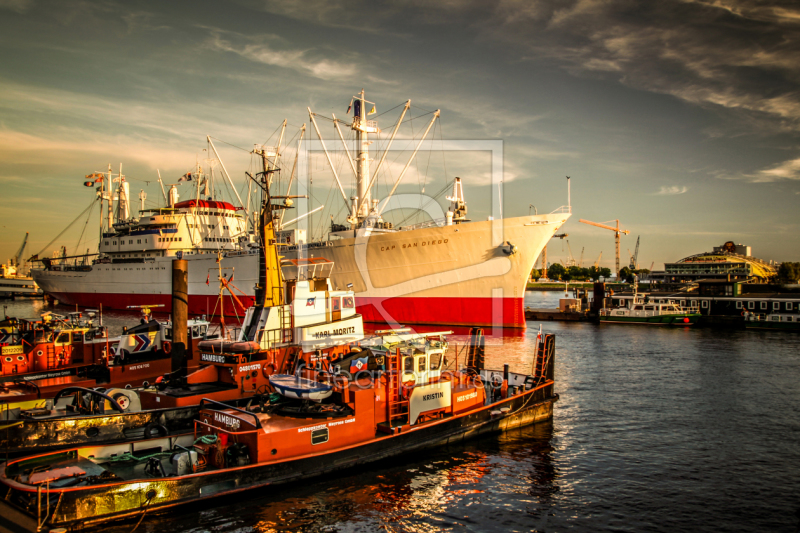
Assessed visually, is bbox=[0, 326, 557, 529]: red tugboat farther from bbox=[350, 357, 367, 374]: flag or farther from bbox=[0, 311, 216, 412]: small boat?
bbox=[0, 311, 216, 412]: small boat

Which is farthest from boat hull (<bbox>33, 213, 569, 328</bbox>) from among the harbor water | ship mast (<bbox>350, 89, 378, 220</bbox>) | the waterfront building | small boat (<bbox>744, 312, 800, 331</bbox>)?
the waterfront building

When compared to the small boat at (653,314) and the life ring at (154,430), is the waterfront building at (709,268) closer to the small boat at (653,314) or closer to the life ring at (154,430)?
the small boat at (653,314)

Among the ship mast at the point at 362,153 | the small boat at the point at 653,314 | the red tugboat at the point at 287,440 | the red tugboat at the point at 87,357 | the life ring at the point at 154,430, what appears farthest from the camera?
the small boat at the point at 653,314

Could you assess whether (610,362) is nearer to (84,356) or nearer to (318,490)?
(318,490)

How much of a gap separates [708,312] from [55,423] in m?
69.2

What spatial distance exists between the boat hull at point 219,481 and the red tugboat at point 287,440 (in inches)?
0.8

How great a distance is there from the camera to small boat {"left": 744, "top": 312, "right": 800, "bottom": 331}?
52.1 meters

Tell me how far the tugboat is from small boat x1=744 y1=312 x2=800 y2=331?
53130mm

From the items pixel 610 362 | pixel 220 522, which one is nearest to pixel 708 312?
pixel 610 362

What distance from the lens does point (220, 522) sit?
36.5 feet

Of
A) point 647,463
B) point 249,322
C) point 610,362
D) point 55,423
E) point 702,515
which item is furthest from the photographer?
point 610,362

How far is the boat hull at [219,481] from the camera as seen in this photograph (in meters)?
9.61

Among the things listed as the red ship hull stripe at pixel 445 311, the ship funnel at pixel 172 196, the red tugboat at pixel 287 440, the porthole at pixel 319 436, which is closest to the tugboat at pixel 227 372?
the red tugboat at pixel 287 440

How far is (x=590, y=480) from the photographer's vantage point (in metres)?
14.6
